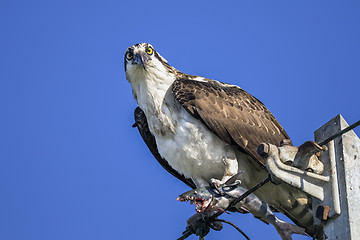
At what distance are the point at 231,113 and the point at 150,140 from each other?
1284mm

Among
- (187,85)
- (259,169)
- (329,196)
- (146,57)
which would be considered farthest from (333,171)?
(146,57)

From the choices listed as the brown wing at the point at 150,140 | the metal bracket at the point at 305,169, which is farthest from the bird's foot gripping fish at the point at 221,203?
the brown wing at the point at 150,140

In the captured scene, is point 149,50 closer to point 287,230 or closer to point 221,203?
point 221,203

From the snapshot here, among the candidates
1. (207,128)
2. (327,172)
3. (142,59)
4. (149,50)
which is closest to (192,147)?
(207,128)

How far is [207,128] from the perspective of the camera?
7.81 m

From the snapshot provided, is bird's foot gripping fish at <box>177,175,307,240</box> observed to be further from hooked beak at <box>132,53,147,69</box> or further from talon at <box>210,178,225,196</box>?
hooked beak at <box>132,53,147,69</box>

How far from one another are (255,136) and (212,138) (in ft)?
1.83

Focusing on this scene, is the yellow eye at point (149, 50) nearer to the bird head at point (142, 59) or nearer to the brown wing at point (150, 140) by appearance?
the bird head at point (142, 59)

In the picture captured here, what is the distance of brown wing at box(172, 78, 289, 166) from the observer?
25.5 feet

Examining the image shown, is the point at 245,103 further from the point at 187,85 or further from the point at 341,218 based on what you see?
the point at 341,218

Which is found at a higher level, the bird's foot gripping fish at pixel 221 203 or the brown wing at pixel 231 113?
the brown wing at pixel 231 113

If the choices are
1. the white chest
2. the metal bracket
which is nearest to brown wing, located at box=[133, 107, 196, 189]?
the white chest

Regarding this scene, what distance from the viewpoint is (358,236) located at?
14.9 feet

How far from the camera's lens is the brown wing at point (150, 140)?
8.61 metres
